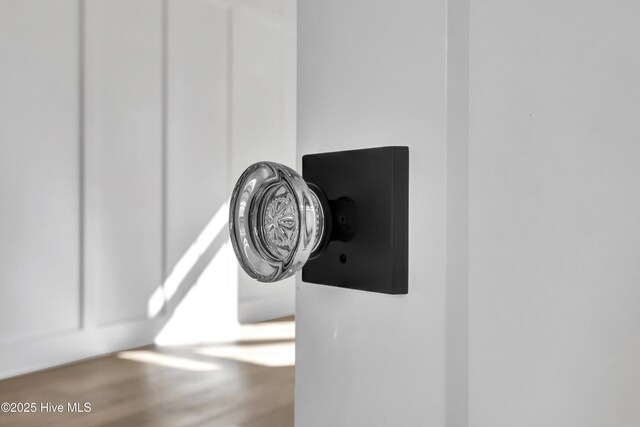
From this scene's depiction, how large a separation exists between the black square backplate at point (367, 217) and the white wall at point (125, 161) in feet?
6.37

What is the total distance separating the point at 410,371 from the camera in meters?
0.32

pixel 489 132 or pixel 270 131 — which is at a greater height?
pixel 270 131

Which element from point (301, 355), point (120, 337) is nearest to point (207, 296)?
point (120, 337)

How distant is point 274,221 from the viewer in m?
0.33

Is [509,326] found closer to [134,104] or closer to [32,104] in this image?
[32,104]

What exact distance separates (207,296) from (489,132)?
8.29ft

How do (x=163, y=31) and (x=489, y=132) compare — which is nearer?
(x=489, y=132)

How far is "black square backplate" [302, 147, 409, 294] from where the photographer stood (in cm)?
32

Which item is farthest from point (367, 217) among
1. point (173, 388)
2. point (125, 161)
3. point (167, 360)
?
point (125, 161)

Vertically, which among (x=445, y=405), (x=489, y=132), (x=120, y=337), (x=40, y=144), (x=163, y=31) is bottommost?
(x=120, y=337)

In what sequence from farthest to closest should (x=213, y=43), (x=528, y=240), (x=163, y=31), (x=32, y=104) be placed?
(x=213, y=43) → (x=163, y=31) → (x=32, y=104) → (x=528, y=240)

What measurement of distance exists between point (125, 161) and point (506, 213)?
2.24 m

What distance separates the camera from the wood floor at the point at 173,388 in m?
1.30

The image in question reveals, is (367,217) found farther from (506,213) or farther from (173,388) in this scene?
(173,388)
